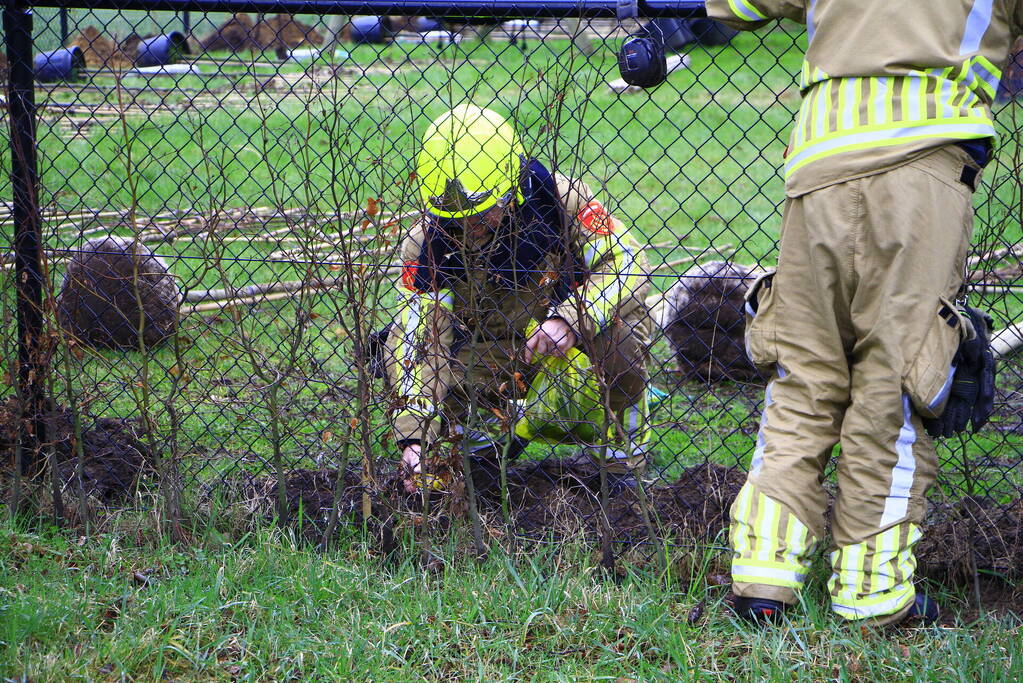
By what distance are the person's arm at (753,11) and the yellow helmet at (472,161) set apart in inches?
28.8

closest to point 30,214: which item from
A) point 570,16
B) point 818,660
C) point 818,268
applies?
point 570,16

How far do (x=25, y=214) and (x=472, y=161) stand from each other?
4.90 feet

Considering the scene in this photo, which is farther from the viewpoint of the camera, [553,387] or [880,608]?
[553,387]

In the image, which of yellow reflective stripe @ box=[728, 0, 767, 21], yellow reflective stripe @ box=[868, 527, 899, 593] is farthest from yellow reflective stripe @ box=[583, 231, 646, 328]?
yellow reflective stripe @ box=[868, 527, 899, 593]

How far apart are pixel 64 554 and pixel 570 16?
87.4 inches

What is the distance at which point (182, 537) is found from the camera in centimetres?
312

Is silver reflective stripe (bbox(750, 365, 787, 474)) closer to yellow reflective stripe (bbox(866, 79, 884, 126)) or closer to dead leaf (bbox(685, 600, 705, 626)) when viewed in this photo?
dead leaf (bbox(685, 600, 705, 626))

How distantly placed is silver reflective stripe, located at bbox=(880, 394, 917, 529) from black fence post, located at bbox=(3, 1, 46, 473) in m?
2.55

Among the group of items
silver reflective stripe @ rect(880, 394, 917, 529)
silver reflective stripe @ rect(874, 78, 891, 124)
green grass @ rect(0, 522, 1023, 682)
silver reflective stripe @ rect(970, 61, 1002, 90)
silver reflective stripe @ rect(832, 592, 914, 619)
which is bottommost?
green grass @ rect(0, 522, 1023, 682)

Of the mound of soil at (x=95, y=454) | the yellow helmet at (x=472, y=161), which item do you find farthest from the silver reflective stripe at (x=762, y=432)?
the mound of soil at (x=95, y=454)

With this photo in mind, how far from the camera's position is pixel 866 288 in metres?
2.48

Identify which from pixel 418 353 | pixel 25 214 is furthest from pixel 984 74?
pixel 25 214

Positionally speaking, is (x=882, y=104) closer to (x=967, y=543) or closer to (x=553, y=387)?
(x=967, y=543)

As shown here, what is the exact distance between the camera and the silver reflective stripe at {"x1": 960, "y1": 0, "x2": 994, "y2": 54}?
2.40 m
